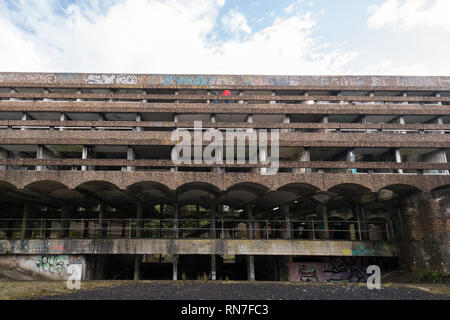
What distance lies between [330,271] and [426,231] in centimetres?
705

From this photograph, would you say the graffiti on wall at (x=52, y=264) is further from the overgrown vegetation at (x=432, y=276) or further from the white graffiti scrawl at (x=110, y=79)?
the overgrown vegetation at (x=432, y=276)

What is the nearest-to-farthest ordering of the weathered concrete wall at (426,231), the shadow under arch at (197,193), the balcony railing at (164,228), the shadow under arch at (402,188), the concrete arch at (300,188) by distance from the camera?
the weathered concrete wall at (426,231), the shadow under arch at (402,188), the concrete arch at (300,188), the shadow under arch at (197,193), the balcony railing at (164,228)

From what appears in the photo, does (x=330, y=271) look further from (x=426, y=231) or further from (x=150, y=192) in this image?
(x=150, y=192)

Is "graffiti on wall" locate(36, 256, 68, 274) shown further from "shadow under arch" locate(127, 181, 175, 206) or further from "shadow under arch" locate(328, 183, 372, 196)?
"shadow under arch" locate(328, 183, 372, 196)

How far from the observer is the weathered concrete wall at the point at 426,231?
17594mm

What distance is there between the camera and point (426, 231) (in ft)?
60.9

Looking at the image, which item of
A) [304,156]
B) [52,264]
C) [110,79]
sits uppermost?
[110,79]

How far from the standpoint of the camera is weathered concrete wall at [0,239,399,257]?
1995cm

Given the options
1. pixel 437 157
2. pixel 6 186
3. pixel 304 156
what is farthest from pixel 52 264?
pixel 437 157

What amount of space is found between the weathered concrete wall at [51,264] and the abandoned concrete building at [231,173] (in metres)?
0.08

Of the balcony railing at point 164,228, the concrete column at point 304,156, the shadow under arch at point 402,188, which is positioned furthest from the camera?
the balcony railing at point 164,228

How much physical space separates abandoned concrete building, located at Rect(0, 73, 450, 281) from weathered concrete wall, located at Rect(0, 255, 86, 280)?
0.08 m

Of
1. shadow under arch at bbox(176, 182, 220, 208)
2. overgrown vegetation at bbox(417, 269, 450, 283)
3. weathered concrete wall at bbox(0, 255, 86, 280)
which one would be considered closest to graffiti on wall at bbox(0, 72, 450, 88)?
A: shadow under arch at bbox(176, 182, 220, 208)

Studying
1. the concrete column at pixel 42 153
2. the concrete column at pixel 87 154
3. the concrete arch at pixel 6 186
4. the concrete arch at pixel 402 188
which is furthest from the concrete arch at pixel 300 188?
the concrete column at pixel 42 153
